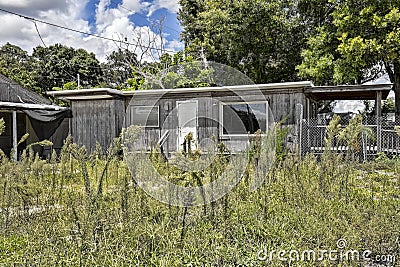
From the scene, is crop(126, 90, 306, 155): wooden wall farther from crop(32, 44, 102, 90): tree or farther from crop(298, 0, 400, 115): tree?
crop(32, 44, 102, 90): tree

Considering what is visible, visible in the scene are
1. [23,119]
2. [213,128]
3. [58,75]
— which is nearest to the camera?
[213,128]

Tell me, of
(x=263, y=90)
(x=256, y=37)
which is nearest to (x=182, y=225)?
(x=263, y=90)

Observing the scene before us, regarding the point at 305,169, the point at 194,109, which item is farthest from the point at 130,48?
the point at 305,169

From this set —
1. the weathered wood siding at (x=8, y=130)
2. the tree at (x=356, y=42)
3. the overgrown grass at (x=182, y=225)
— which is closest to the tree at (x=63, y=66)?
the weathered wood siding at (x=8, y=130)

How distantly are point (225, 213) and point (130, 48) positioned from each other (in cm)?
2131

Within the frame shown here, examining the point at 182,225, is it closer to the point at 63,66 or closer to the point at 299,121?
the point at 299,121

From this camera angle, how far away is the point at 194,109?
1258cm

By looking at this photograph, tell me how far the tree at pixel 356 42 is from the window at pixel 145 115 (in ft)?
21.1

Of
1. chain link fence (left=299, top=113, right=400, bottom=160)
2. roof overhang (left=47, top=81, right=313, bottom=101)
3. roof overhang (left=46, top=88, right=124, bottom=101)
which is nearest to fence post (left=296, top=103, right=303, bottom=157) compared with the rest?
chain link fence (left=299, top=113, right=400, bottom=160)

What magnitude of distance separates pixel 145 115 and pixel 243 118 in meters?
3.41

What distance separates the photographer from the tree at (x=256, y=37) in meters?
16.6

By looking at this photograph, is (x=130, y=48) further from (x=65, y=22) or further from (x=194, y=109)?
(x=194, y=109)

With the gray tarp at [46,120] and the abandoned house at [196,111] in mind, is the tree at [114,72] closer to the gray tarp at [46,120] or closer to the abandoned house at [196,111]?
the gray tarp at [46,120]

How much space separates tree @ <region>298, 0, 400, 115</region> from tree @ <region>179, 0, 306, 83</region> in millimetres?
2311
